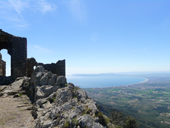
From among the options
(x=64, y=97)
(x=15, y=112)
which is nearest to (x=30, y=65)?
(x=15, y=112)

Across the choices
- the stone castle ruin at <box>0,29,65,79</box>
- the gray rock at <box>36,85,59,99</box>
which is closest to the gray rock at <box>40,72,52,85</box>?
the gray rock at <box>36,85,59,99</box>

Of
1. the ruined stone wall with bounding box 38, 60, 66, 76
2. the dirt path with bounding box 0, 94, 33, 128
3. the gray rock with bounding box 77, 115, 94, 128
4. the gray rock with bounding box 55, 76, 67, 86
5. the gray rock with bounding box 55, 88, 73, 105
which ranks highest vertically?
the ruined stone wall with bounding box 38, 60, 66, 76

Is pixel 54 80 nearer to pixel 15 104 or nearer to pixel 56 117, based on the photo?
pixel 15 104

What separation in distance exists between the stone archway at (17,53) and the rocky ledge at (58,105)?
578cm

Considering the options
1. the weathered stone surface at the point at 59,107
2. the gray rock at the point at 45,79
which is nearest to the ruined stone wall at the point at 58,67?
the weathered stone surface at the point at 59,107

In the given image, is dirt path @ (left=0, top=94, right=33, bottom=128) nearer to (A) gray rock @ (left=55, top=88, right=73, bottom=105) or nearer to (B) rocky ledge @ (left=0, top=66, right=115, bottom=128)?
(B) rocky ledge @ (left=0, top=66, right=115, bottom=128)

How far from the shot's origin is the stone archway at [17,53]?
62.8ft

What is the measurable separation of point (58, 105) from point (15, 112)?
3.91 meters

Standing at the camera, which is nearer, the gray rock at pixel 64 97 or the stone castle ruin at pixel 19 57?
the gray rock at pixel 64 97

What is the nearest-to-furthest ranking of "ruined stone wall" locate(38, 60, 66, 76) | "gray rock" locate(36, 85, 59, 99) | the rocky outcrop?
the rocky outcrop, "gray rock" locate(36, 85, 59, 99), "ruined stone wall" locate(38, 60, 66, 76)

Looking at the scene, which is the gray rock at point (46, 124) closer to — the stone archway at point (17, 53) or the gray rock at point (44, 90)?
the gray rock at point (44, 90)

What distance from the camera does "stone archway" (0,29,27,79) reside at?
62.8ft

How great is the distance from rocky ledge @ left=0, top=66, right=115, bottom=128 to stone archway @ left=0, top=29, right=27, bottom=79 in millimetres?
5782

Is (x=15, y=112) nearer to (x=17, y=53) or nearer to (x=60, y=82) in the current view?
(x=60, y=82)
